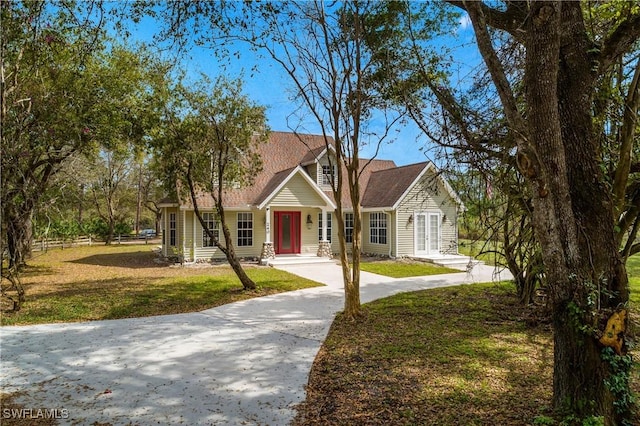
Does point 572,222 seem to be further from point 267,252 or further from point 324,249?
point 324,249

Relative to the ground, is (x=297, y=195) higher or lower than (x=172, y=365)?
higher

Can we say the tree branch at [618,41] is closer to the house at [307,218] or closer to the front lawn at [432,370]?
the front lawn at [432,370]

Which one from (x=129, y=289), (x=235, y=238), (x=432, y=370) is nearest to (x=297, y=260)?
(x=235, y=238)

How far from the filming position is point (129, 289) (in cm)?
1110

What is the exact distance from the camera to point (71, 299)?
9602 millimetres

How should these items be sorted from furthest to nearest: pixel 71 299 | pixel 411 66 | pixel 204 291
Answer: pixel 204 291 → pixel 71 299 → pixel 411 66

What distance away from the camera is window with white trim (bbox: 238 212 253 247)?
60.7 feet

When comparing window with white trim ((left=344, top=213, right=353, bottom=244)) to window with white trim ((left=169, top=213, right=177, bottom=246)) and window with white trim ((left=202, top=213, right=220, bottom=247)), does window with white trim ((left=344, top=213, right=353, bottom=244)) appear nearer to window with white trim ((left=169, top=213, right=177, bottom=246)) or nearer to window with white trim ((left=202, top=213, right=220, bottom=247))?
window with white trim ((left=202, top=213, right=220, bottom=247))

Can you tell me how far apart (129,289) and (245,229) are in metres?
7.88

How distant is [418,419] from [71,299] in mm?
9222

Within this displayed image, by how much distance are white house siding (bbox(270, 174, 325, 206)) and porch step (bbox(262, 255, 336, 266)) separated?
96.9 inches

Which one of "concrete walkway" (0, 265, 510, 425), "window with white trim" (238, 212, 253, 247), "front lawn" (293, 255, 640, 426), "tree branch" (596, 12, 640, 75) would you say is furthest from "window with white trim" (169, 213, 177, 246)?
"tree branch" (596, 12, 640, 75)

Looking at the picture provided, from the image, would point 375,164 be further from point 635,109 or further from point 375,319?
point 635,109

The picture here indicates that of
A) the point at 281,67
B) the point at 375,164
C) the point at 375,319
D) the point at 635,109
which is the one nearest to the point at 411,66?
the point at 281,67
